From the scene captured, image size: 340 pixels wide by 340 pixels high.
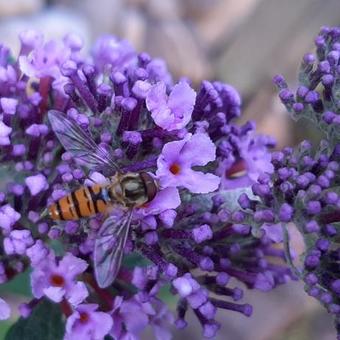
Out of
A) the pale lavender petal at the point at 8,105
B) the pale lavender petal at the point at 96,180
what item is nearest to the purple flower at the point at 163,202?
the pale lavender petal at the point at 96,180

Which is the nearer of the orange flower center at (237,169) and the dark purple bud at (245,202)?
the dark purple bud at (245,202)

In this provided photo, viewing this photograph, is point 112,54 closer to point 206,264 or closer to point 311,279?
point 206,264

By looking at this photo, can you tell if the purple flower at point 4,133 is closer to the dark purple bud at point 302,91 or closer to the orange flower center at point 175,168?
the orange flower center at point 175,168

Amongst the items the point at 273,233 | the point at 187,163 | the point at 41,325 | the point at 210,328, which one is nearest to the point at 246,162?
the point at 273,233

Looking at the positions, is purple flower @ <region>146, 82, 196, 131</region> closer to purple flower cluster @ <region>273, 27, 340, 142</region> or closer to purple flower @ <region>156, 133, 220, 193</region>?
purple flower @ <region>156, 133, 220, 193</region>

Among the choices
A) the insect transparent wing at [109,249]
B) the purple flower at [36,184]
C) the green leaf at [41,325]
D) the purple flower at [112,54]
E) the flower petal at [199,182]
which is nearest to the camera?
the insect transparent wing at [109,249]

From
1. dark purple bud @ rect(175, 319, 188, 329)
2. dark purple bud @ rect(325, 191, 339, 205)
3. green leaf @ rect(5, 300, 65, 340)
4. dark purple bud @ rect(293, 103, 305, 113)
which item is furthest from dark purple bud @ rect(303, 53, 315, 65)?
green leaf @ rect(5, 300, 65, 340)
